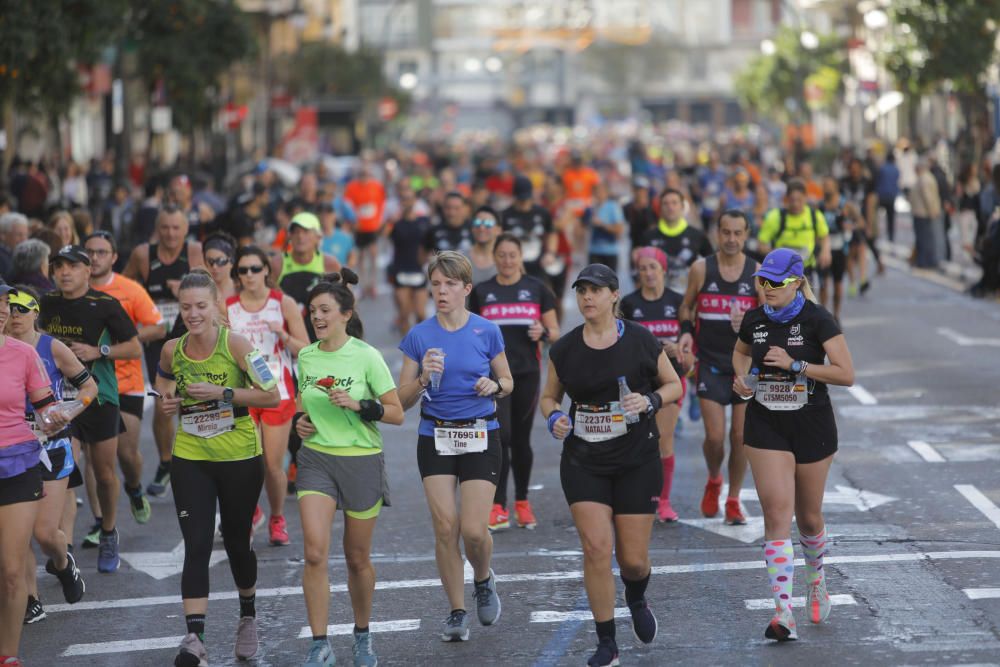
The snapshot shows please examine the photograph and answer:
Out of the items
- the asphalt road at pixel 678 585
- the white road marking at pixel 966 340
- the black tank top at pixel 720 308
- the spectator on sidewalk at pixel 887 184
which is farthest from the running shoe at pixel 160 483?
the spectator on sidewalk at pixel 887 184

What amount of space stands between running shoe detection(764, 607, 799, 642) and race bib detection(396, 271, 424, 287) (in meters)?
11.8

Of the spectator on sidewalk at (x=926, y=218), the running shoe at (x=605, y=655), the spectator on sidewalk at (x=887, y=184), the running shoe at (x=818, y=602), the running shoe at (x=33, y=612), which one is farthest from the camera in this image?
the spectator on sidewalk at (x=887, y=184)

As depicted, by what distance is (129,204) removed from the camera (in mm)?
25469

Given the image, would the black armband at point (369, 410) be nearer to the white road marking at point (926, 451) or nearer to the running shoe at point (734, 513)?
the running shoe at point (734, 513)

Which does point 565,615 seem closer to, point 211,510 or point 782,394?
point 782,394

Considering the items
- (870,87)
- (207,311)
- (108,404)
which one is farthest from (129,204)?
(870,87)

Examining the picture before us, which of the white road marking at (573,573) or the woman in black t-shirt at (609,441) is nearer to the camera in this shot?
the woman in black t-shirt at (609,441)

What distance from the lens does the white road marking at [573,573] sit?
925 centimetres

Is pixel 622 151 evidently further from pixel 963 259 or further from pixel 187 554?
pixel 187 554

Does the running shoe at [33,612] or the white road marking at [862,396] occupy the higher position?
the running shoe at [33,612]

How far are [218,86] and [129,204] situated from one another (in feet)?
41.1

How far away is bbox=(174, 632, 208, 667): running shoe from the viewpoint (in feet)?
25.0

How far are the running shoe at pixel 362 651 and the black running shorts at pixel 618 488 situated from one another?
1.04 m

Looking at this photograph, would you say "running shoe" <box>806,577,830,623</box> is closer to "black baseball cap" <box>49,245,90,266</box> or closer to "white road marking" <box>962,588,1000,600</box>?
"white road marking" <box>962,588,1000,600</box>
